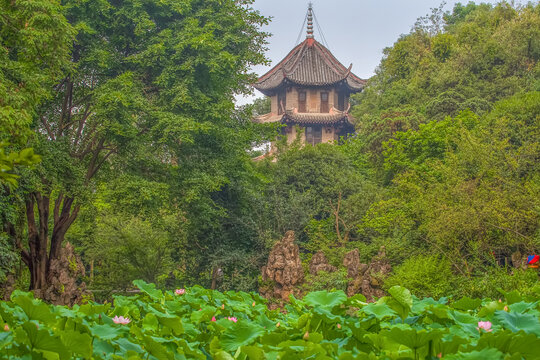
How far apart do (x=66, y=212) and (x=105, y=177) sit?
1172mm

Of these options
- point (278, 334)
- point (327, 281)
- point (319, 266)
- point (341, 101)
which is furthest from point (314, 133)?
point (278, 334)

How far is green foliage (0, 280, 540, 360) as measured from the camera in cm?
179

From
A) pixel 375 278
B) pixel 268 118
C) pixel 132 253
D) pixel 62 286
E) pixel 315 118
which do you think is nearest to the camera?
pixel 375 278

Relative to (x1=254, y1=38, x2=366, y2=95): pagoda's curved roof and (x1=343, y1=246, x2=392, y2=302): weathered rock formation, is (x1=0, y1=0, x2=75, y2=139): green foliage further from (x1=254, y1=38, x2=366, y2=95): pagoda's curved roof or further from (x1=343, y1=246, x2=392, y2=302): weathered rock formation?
(x1=254, y1=38, x2=366, y2=95): pagoda's curved roof

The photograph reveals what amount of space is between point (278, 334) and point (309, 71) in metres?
26.5

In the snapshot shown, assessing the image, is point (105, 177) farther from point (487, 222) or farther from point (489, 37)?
point (489, 37)

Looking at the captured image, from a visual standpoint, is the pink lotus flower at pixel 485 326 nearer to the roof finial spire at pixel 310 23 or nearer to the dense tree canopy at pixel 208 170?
the dense tree canopy at pixel 208 170

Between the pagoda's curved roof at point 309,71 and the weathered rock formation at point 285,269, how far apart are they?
1467 cm

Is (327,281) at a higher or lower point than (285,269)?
lower

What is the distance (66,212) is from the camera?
13344mm

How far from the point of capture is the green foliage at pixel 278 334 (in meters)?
1.79

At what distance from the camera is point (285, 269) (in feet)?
42.8

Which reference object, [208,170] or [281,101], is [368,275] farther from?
[281,101]

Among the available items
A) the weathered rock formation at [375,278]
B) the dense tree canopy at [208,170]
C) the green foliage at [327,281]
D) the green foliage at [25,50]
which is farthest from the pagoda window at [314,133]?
the green foliage at [25,50]
